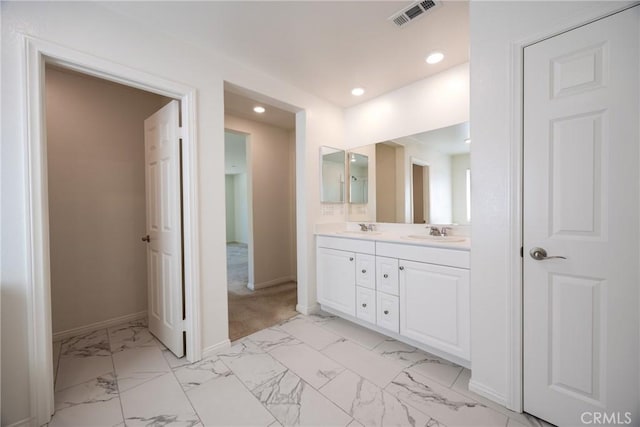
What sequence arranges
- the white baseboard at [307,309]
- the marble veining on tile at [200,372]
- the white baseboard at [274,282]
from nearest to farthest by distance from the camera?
the marble veining on tile at [200,372], the white baseboard at [307,309], the white baseboard at [274,282]

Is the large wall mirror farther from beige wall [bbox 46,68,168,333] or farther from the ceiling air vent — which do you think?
beige wall [bbox 46,68,168,333]

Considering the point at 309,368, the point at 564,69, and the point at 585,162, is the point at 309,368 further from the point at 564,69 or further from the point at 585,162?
the point at 564,69

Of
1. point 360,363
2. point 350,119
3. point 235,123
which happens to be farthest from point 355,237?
point 235,123

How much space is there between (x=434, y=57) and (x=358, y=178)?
1.40m

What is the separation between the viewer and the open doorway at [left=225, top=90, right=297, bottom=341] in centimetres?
328

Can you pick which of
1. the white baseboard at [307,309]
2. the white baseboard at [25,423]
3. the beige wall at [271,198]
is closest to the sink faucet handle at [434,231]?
the white baseboard at [307,309]

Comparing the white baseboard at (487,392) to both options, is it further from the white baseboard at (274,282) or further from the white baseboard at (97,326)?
the white baseboard at (97,326)

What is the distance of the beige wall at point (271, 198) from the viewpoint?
3.84m

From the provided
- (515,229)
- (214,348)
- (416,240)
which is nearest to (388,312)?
(416,240)

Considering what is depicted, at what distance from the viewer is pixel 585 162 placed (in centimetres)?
127

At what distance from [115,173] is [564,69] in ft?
11.9

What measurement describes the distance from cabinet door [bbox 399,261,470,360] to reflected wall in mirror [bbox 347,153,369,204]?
1187mm

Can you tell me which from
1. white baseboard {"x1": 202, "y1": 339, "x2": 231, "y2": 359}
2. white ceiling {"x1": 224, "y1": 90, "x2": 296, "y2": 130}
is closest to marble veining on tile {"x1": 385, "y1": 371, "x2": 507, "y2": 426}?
white baseboard {"x1": 202, "y1": 339, "x2": 231, "y2": 359}

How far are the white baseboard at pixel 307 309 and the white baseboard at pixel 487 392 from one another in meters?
1.62
